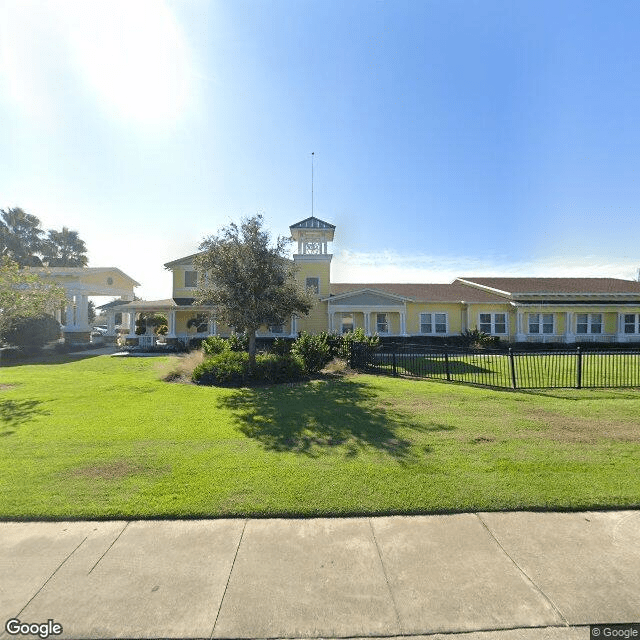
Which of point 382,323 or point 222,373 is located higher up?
point 382,323

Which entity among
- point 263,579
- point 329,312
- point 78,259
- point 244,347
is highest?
point 78,259

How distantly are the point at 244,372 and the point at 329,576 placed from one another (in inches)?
390

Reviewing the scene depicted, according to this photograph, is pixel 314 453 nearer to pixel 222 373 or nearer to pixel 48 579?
pixel 48 579

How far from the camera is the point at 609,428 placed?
23.0 ft

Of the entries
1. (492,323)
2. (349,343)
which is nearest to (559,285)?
(492,323)

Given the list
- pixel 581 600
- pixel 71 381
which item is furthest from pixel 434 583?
pixel 71 381

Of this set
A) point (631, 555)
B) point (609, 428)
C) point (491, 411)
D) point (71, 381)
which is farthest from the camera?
point (71, 381)

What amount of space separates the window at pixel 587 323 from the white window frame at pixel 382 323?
14.5 m

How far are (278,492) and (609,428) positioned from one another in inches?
264

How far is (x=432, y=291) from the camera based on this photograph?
29281 mm

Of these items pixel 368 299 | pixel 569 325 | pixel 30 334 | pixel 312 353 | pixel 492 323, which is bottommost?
pixel 312 353

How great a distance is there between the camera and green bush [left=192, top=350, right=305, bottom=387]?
40.9 ft

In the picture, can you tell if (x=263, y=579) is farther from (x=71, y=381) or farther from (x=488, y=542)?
(x=71, y=381)

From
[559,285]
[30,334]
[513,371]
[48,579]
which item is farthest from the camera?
[559,285]
